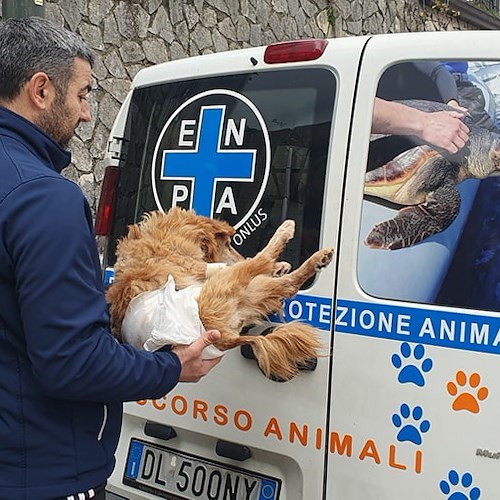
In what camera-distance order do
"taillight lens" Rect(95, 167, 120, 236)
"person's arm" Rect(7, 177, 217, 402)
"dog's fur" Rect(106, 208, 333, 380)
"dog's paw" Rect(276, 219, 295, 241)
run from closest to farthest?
"person's arm" Rect(7, 177, 217, 402)
"dog's fur" Rect(106, 208, 333, 380)
"dog's paw" Rect(276, 219, 295, 241)
"taillight lens" Rect(95, 167, 120, 236)

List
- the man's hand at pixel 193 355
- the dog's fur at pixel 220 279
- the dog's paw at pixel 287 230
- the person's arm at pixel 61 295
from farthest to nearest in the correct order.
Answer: the dog's paw at pixel 287 230
the dog's fur at pixel 220 279
the man's hand at pixel 193 355
the person's arm at pixel 61 295

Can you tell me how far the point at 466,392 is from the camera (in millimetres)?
2221

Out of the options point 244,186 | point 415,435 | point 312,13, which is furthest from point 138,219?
point 312,13

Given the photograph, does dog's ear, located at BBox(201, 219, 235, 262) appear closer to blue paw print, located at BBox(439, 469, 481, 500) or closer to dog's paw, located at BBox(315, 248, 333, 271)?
dog's paw, located at BBox(315, 248, 333, 271)

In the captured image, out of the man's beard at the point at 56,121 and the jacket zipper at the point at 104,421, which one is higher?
the man's beard at the point at 56,121

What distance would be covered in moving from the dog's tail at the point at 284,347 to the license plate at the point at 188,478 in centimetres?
53

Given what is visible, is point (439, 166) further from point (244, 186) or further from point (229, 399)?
point (229, 399)

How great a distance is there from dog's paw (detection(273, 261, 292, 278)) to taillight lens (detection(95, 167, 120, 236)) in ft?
3.54

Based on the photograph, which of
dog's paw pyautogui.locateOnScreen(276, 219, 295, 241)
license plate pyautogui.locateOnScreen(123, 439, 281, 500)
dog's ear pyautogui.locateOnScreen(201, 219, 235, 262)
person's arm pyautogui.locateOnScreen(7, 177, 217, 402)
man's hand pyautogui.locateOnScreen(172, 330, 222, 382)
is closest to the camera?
person's arm pyautogui.locateOnScreen(7, 177, 217, 402)

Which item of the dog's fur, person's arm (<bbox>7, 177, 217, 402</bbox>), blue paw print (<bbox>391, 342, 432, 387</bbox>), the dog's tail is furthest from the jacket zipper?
blue paw print (<bbox>391, 342, 432, 387</bbox>)

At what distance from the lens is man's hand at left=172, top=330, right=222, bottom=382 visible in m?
1.98

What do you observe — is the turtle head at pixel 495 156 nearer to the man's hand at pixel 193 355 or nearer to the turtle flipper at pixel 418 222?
the turtle flipper at pixel 418 222

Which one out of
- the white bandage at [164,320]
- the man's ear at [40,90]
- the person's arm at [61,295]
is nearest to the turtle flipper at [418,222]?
the white bandage at [164,320]

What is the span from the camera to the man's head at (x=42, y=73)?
1.83m
